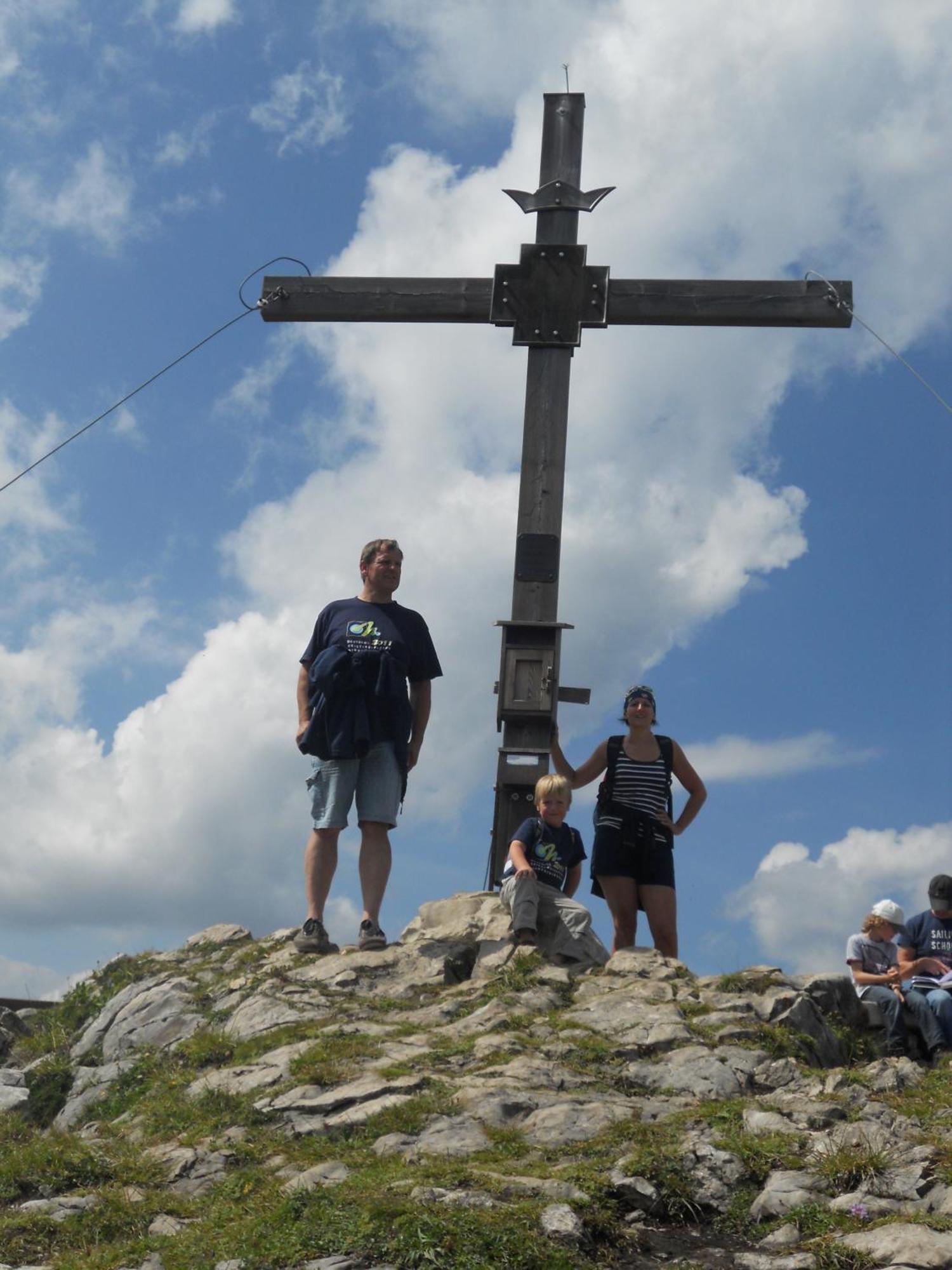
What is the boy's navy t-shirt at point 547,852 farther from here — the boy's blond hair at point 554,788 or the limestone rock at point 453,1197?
the limestone rock at point 453,1197

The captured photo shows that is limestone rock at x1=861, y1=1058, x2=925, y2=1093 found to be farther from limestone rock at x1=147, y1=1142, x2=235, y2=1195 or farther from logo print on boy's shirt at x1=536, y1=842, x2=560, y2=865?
limestone rock at x1=147, y1=1142, x2=235, y2=1195

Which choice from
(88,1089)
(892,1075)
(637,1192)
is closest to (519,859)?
(892,1075)

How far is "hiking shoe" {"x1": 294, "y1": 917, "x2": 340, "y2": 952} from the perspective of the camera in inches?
323

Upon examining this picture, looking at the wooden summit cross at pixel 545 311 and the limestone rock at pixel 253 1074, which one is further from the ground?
the wooden summit cross at pixel 545 311

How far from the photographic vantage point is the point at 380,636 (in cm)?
817

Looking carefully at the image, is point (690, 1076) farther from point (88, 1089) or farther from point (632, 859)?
point (88, 1089)

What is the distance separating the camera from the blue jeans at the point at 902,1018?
7.87 metres

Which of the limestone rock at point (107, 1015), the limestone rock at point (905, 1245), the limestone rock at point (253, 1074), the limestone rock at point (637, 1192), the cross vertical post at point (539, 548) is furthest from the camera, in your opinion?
the cross vertical post at point (539, 548)

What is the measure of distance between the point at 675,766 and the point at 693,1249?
12.9ft

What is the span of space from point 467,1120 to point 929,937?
3.93m

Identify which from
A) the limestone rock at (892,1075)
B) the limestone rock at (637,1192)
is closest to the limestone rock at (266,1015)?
the limestone rock at (637,1192)

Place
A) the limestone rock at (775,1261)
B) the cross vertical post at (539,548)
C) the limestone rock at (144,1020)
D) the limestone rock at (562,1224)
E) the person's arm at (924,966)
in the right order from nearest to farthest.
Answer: the limestone rock at (775,1261) < the limestone rock at (562,1224) < the limestone rock at (144,1020) < the person's arm at (924,966) < the cross vertical post at (539,548)

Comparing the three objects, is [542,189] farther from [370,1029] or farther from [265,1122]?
[265,1122]

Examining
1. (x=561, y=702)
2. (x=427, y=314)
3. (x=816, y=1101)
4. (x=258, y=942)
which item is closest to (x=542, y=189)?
(x=427, y=314)
